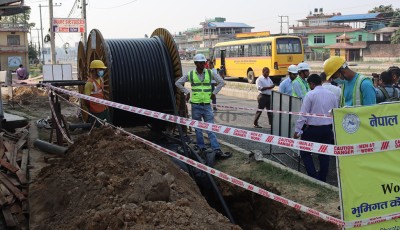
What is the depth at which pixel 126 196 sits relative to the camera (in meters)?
4.65

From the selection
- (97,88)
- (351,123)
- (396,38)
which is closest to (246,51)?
(97,88)

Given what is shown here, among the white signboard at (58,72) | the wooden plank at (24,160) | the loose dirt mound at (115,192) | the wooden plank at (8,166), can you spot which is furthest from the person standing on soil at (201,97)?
the white signboard at (58,72)

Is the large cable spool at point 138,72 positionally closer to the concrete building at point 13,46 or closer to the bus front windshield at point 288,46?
the bus front windshield at point 288,46

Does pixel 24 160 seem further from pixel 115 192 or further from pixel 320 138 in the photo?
pixel 320 138

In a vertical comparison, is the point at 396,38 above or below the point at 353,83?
above

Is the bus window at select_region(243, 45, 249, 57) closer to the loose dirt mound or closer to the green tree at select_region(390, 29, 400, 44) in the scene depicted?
the loose dirt mound

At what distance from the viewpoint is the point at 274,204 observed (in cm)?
602

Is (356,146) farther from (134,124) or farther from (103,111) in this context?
(134,124)

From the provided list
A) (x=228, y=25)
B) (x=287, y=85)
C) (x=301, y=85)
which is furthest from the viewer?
(x=228, y=25)

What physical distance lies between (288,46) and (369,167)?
2310 cm

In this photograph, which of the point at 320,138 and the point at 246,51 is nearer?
the point at 320,138

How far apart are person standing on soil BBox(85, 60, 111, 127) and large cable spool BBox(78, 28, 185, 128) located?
0.63ft

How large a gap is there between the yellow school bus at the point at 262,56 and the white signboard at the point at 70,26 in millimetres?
10462

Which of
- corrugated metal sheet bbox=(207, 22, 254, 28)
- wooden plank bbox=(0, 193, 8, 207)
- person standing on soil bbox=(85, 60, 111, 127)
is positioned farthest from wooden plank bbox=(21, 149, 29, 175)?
corrugated metal sheet bbox=(207, 22, 254, 28)
